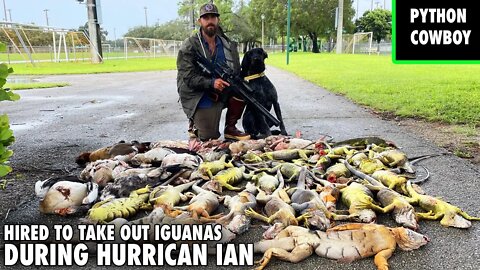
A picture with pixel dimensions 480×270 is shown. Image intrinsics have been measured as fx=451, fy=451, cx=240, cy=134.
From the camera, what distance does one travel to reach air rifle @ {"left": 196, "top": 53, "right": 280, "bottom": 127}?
5.18 m

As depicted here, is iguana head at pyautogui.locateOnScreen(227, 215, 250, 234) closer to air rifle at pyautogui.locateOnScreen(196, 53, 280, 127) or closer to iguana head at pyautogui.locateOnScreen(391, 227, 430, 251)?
iguana head at pyautogui.locateOnScreen(391, 227, 430, 251)

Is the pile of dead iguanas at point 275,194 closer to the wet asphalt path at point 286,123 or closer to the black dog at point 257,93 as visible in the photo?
the wet asphalt path at point 286,123

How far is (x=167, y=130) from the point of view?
6.37m

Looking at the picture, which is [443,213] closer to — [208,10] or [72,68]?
[208,10]

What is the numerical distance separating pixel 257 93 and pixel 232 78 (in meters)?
0.38

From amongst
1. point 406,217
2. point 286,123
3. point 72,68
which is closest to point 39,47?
point 72,68

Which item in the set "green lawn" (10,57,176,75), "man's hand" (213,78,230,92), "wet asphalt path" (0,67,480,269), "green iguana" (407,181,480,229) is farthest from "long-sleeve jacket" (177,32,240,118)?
"green lawn" (10,57,176,75)

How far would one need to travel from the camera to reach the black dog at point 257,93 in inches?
212

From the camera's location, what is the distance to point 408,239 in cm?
257

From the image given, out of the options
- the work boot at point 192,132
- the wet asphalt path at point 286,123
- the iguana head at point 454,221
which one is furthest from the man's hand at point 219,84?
the iguana head at point 454,221

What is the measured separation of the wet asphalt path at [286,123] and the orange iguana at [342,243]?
46 mm

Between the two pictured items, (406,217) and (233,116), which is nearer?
(406,217)

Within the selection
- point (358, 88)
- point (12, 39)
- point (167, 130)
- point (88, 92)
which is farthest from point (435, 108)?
→ point (12, 39)

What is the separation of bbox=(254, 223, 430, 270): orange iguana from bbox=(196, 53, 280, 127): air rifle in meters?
2.81
